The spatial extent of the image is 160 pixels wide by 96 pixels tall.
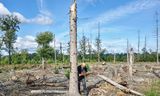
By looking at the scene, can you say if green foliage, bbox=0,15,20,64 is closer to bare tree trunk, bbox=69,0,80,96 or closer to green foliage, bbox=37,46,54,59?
green foliage, bbox=37,46,54,59

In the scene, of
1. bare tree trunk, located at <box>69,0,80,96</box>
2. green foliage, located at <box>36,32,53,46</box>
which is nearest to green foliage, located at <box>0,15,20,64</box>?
green foliage, located at <box>36,32,53,46</box>

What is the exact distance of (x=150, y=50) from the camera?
282 feet

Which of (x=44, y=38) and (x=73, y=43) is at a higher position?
(x=44, y=38)

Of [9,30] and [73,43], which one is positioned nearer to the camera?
[73,43]

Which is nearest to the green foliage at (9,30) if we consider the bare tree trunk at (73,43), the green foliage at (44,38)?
the green foliage at (44,38)

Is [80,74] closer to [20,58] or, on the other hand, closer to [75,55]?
[75,55]

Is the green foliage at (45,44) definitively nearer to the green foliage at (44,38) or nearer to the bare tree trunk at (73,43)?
the green foliage at (44,38)

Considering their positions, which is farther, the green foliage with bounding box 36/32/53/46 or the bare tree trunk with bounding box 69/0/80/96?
the green foliage with bounding box 36/32/53/46

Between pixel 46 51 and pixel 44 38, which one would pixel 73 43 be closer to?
pixel 46 51

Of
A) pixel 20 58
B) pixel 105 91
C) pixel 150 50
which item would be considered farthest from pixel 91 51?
pixel 105 91

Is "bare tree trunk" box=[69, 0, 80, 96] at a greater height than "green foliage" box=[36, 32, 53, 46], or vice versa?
"green foliage" box=[36, 32, 53, 46]

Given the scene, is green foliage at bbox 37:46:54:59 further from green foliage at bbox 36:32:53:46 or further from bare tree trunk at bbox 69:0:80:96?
bare tree trunk at bbox 69:0:80:96

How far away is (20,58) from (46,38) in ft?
17.7

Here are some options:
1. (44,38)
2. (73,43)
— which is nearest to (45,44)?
(44,38)
